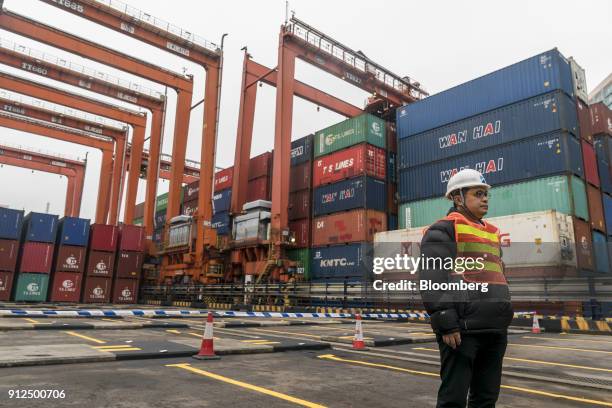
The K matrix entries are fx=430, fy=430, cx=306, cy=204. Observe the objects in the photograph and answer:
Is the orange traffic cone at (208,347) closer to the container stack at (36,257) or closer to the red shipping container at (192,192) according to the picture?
the container stack at (36,257)

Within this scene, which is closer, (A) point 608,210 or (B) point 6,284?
(A) point 608,210

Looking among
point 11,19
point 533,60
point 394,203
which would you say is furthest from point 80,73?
point 533,60

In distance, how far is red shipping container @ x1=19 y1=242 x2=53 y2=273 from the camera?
2472 centimetres

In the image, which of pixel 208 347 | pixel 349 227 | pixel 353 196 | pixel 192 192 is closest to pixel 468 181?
pixel 208 347

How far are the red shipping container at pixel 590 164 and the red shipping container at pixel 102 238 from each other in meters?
26.2

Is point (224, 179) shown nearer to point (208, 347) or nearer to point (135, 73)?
point (135, 73)

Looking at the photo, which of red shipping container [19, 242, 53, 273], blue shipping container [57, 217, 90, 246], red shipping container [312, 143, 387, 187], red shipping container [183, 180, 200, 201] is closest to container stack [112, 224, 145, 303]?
blue shipping container [57, 217, 90, 246]

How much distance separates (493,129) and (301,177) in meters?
12.0

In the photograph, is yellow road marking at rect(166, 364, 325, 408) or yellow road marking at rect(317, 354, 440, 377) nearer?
yellow road marking at rect(166, 364, 325, 408)

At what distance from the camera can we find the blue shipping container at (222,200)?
3244 cm

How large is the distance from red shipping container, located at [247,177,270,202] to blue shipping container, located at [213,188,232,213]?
218 cm

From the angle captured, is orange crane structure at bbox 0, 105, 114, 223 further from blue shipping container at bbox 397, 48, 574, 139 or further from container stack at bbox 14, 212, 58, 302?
blue shipping container at bbox 397, 48, 574, 139

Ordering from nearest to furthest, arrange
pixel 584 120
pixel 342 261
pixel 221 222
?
pixel 584 120 → pixel 342 261 → pixel 221 222

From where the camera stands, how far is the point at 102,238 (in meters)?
27.3
